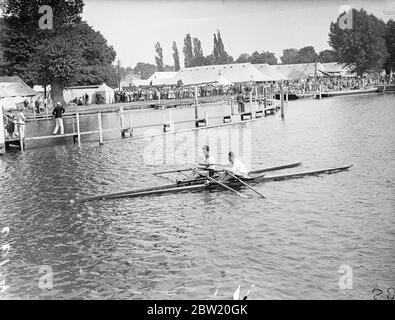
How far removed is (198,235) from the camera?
39.7 feet

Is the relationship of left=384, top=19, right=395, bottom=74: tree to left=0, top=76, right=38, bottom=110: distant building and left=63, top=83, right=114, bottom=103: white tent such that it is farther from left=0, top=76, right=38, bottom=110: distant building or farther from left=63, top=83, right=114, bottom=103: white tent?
left=0, top=76, right=38, bottom=110: distant building

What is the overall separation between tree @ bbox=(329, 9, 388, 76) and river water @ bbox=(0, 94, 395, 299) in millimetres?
43522

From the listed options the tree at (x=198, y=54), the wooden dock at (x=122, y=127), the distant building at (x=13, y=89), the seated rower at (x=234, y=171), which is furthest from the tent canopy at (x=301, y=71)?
the seated rower at (x=234, y=171)

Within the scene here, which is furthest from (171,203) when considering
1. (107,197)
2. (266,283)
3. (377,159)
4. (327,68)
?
(327,68)

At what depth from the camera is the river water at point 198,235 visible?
9.26 metres

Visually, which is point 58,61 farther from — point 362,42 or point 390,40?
point 390,40

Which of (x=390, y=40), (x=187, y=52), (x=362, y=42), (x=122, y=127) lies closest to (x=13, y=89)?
(x=187, y=52)

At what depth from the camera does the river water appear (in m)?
9.26

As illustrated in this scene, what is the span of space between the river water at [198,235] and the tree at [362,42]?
4352 cm

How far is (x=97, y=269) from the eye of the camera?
1020 cm

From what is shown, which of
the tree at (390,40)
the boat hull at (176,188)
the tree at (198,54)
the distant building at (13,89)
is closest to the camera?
the boat hull at (176,188)

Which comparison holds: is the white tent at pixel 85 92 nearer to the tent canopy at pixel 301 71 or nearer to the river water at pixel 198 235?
the tent canopy at pixel 301 71

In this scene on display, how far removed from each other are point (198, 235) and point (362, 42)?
6139 centimetres

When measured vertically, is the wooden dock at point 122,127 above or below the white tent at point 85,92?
below
